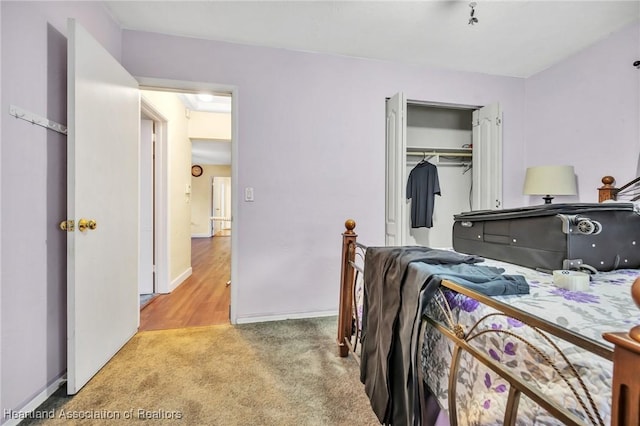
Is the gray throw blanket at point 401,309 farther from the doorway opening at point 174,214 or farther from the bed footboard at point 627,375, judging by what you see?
the doorway opening at point 174,214

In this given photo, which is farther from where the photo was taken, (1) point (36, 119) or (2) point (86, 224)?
→ (2) point (86, 224)

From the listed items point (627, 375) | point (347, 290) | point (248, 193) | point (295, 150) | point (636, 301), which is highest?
point (295, 150)

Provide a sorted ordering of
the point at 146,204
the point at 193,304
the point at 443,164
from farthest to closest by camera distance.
Result: 1. the point at 443,164
2. the point at 146,204
3. the point at 193,304

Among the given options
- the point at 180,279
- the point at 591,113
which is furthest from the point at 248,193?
the point at 591,113

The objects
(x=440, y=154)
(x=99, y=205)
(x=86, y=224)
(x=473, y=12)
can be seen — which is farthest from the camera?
(x=440, y=154)

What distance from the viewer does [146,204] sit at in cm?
306

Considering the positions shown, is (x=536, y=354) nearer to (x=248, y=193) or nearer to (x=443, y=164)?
(x=248, y=193)

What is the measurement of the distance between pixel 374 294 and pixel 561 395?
0.76 m

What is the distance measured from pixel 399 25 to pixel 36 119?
7.61 ft

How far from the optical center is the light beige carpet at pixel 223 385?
52.1 inches

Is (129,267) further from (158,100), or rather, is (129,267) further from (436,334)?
(436,334)

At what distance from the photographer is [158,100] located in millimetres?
2875

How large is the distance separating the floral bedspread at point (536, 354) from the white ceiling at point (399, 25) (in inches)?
76.9

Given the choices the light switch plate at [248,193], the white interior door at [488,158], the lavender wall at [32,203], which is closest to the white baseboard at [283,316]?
the light switch plate at [248,193]
